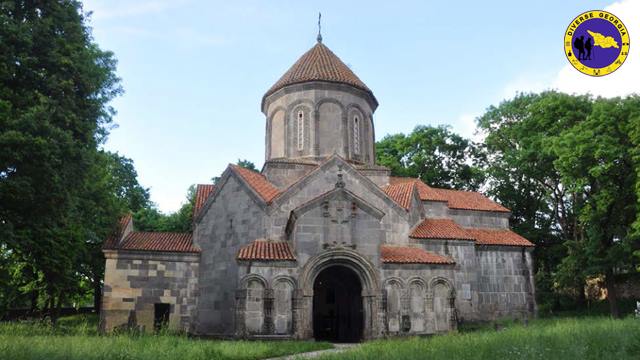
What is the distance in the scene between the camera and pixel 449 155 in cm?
3703

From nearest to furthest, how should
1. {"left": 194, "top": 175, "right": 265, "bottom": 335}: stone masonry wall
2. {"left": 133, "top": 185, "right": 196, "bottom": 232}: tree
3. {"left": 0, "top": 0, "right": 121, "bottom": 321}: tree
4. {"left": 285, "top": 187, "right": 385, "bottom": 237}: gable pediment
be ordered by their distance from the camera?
{"left": 0, "top": 0, "right": 121, "bottom": 321}: tree < {"left": 285, "top": 187, "right": 385, "bottom": 237}: gable pediment < {"left": 194, "top": 175, "right": 265, "bottom": 335}: stone masonry wall < {"left": 133, "top": 185, "right": 196, "bottom": 232}: tree

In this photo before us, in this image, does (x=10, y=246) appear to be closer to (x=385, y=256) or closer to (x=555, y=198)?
(x=385, y=256)

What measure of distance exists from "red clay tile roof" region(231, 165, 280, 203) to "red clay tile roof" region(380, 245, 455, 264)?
4.63 meters

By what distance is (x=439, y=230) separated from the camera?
21.7m

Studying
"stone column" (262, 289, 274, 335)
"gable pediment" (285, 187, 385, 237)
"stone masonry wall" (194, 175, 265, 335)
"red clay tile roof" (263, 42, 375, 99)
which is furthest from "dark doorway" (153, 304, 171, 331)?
"red clay tile roof" (263, 42, 375, 99)

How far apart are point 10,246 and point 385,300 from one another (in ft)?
39.0

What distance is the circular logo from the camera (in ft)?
48.2

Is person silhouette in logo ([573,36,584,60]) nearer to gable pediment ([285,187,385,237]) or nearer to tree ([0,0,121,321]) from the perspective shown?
gable pediment ([285,187,385,237])

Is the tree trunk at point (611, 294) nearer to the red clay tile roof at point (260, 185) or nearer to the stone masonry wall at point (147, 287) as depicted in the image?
the red clay tile roof at point (260, 185)

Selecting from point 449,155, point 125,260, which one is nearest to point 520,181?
point 449,155

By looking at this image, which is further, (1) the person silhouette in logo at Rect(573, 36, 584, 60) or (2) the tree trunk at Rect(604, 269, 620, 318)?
(2) the tree trunk at Rect(604, 269, 620, 318)

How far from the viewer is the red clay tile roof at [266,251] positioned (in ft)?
53.8

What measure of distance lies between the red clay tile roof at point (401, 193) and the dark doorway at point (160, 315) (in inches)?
391

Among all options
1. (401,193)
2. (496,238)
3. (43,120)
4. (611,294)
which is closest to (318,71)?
(401,193)
